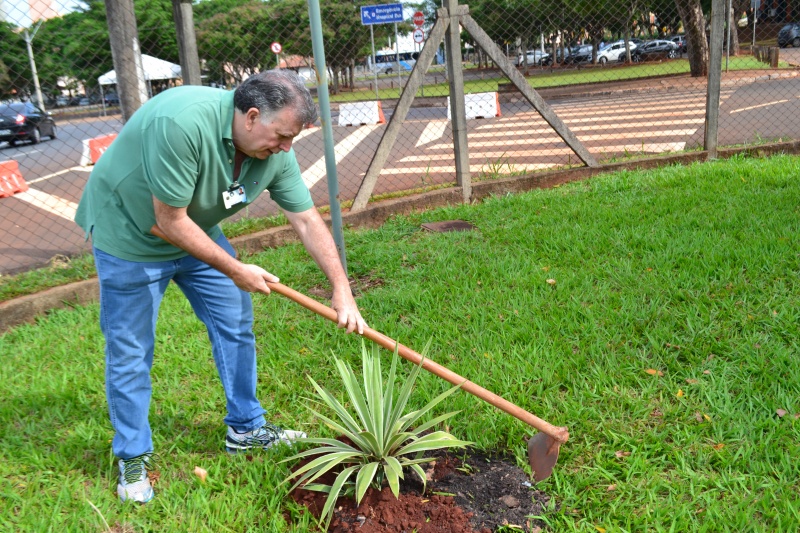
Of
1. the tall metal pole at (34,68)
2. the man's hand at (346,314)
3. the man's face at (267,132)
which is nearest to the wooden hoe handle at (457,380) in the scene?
the man's hand at (346,314)

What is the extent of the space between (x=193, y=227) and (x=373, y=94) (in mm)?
10835

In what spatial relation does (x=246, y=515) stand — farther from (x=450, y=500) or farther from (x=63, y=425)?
(x=63, y=425)

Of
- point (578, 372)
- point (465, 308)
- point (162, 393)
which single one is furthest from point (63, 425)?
point (578, 372)

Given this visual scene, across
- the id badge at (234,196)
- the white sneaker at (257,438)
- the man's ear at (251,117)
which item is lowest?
the white sneaker at (257,438)

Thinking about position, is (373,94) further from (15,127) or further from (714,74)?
(15,127)

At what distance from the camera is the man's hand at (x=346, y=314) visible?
2721 millimetres

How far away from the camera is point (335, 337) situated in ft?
13.1

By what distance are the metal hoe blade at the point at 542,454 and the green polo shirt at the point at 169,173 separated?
1.37m

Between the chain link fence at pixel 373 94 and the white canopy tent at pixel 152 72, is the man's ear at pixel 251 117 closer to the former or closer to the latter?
the chain link fence at pixel 373 94

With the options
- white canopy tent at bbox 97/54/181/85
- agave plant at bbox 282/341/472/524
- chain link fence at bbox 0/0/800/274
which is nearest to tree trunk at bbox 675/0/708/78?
chain link fence at bbox 0/0/800/274

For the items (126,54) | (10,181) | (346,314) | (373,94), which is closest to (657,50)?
(373,94)

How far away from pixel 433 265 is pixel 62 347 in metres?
2.39

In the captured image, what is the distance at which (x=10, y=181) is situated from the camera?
34.2ft

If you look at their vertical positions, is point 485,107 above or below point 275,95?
below
